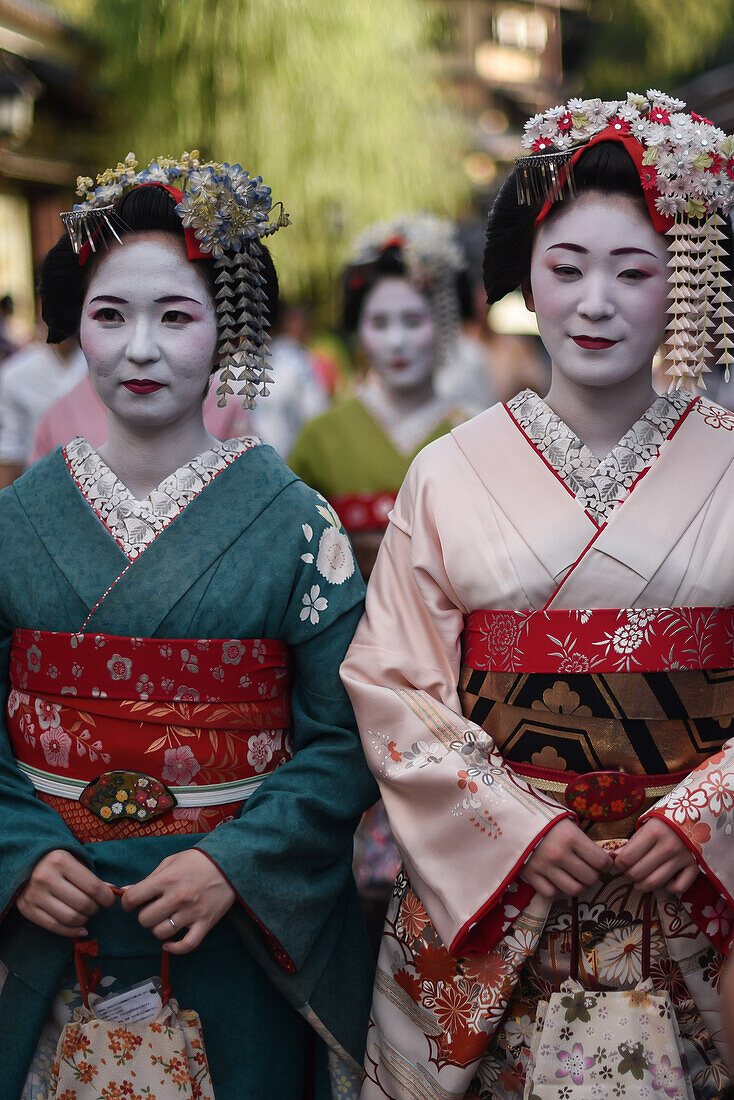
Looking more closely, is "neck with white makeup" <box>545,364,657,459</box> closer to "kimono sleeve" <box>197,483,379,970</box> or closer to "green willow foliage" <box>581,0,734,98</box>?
"kimono sleeve" <box>197,483,379,970</box>

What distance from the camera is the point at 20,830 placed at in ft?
6.52

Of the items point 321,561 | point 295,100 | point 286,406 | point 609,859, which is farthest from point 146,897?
point 295,100

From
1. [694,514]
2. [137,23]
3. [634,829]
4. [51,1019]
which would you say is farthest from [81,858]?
[137,23]

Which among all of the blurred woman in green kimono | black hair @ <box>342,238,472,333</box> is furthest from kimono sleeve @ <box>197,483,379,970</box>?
black hair @ <box>342,238,472,333</box>

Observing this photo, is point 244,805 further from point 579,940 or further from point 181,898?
point 579,940

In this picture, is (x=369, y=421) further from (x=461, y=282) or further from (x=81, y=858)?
(x=81, y=858)

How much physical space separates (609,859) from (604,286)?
3.23 feet

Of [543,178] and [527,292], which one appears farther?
[527,292]

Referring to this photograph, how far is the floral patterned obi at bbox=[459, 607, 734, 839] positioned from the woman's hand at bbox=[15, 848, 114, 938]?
2.23 ft

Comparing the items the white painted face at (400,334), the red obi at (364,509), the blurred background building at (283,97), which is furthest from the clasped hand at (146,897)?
the blurred background building at (283,97)

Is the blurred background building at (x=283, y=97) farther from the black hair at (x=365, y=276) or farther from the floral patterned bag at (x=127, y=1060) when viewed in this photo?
the floral patterned bag at (x=127, y=1060)

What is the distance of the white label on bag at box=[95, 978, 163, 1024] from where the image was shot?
6.53ft

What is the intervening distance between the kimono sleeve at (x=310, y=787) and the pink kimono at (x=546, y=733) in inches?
3.5

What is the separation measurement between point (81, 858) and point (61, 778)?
155 millimetres
